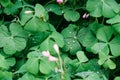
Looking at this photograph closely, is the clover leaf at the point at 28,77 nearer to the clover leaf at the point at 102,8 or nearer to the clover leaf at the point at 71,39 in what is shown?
the clover leaf at the point at 71,39

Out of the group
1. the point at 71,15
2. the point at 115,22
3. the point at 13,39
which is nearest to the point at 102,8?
the point at 115,22

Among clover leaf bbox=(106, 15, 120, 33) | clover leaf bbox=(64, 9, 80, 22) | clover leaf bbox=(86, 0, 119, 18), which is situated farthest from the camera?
clover leaf bbox=(64, 9, 80, 22)

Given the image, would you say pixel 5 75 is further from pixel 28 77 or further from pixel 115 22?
pixel 115 22

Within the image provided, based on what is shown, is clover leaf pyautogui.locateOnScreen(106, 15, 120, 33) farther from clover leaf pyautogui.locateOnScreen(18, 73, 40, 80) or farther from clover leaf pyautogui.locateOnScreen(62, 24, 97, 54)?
clover leaf pyautogui.locateOnScreen(18, 73, 40, 80)

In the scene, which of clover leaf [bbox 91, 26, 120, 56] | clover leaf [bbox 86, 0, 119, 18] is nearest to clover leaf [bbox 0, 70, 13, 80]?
clover leaf [bbox 91, 26, 120, 56]

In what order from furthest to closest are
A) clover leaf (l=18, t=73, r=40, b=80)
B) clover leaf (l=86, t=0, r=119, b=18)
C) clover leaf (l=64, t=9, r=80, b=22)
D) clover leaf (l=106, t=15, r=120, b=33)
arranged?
clover leaf (l=64, t=9, r=80, b=22)
clover leaf (l=86, t=0, r=119, b=18)
clover leaf (l=106, t=15, r=120, b=33)
clover leaf (l=18, t=73, r=40, b=80)

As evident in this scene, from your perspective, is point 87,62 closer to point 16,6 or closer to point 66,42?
point 66,42

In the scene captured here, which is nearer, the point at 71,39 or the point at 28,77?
the point at 28,77
